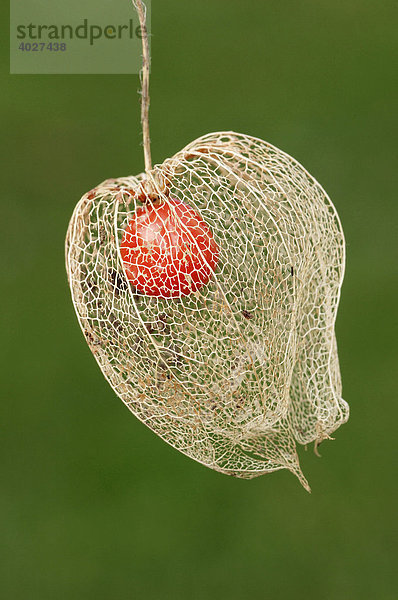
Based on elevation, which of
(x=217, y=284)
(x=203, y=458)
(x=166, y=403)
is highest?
(x=217, y=284)

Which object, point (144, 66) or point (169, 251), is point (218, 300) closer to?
point (169, 251)

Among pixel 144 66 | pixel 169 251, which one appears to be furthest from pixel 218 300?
pixel 144 66

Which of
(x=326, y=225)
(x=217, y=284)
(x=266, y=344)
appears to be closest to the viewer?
(x=217, y=284)

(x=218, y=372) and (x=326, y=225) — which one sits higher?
(x=326, y=225)

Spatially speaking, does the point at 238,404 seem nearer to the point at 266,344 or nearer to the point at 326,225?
the point at 266,344

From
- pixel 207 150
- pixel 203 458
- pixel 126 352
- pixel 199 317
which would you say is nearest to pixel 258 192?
pixel 207 150
